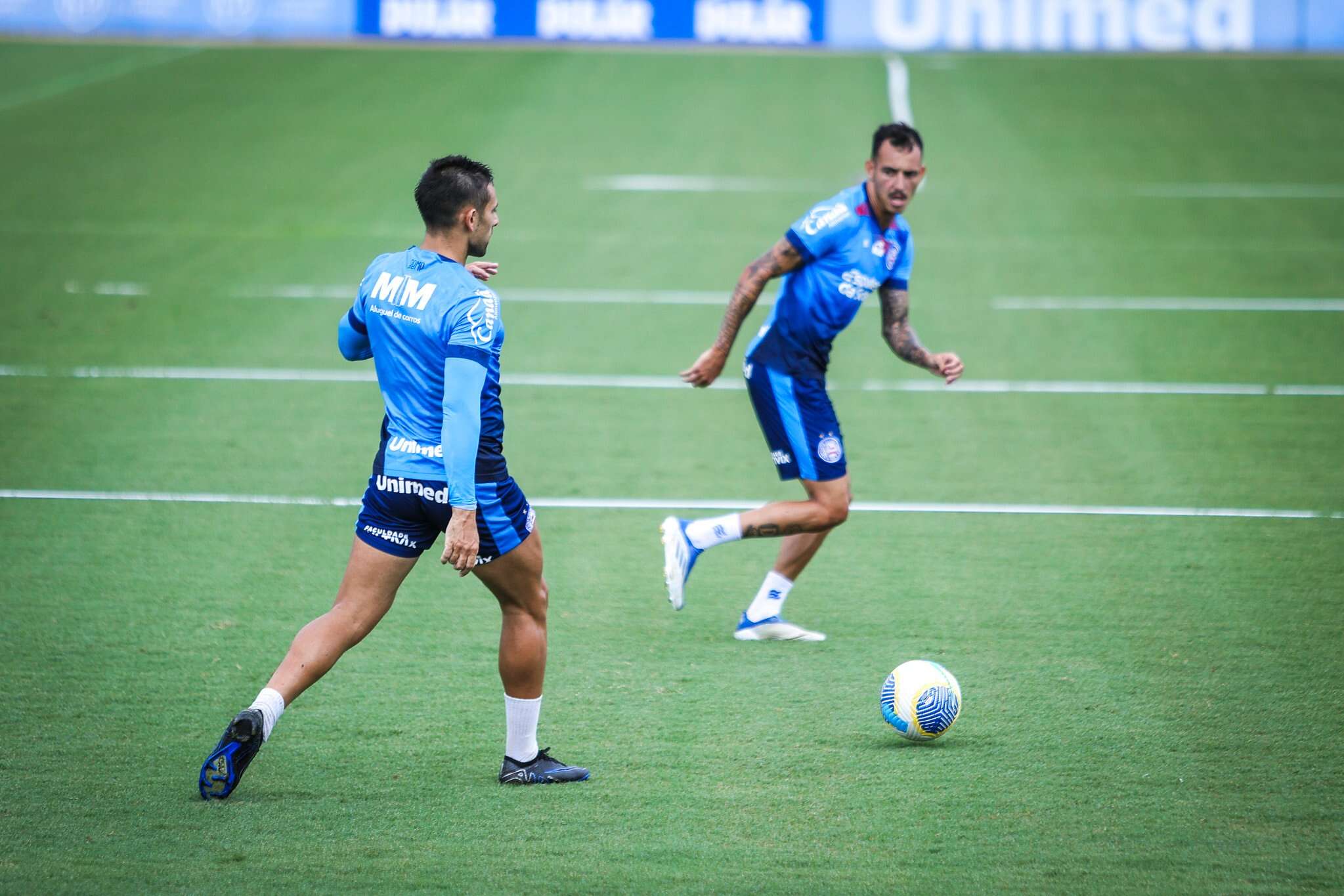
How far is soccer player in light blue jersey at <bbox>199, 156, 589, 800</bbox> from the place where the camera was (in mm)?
4805

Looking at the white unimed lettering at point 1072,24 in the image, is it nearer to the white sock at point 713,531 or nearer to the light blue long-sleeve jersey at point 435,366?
the white sock at point 713,531

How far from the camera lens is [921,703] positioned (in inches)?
221

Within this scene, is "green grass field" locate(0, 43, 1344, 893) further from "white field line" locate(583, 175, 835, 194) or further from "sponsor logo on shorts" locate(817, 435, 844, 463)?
"sponsor logo on shorts" locate(817, 435, 844, 463)

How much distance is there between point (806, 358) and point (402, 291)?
8.55 ft

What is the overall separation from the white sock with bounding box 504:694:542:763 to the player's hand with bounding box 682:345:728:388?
2.10m

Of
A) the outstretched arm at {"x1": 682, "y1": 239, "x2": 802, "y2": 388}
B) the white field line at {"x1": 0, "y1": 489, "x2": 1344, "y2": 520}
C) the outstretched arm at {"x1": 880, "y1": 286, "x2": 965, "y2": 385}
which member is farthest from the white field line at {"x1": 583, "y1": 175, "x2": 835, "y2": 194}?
the outstretched arm at {"x1": 682, "y1": 239, "x2": 802, "y2": 388}

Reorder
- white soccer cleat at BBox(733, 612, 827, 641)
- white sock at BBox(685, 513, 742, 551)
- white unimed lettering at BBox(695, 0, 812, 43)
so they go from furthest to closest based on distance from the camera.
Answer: white unimed lettering at BBox(695, 0, 812, 43)
white sock at BBox(685, 513, 742, 551)
white soccer cleat at BBox(733, 612, 827, 641)

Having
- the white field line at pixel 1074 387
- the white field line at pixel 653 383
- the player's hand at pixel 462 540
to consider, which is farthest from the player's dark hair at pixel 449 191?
the white field line at pixel 1074 387

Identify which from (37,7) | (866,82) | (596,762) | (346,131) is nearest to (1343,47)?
(866,82)

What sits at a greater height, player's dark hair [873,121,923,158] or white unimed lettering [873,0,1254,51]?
player's dark hair [873,121,923,158]

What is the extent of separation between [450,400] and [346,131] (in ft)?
60.1

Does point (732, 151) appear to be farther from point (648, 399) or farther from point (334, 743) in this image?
point (334, 743)

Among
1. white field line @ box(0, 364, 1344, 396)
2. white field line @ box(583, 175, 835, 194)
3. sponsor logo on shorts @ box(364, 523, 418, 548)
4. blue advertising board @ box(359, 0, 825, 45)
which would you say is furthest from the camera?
blue advertising board @ box(359, 0, 825, 45)

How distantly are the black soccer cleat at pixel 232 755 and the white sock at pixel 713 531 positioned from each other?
8.57ft
